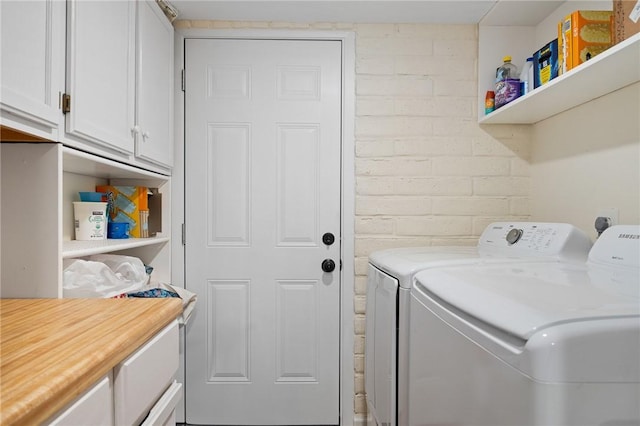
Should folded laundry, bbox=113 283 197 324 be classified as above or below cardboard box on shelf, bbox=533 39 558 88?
below

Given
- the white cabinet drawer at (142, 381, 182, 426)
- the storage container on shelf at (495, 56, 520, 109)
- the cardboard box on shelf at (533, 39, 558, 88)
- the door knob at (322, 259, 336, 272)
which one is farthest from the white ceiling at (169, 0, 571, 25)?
the white cabinet drawer at (142, 381, 182, 426)

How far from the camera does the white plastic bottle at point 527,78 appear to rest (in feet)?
6.11

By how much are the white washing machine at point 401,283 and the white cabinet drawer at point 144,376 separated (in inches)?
29.0

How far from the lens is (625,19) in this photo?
128cm

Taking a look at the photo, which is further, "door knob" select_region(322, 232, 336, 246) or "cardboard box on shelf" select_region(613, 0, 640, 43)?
"door knob" select_region(322, 232, 336, 246)

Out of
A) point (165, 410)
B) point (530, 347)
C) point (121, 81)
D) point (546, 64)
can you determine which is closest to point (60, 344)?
point (165, 410)

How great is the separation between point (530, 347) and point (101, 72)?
1419 millimetres

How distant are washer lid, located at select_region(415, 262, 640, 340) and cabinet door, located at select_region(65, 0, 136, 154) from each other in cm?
113

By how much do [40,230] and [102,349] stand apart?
1.91 feet

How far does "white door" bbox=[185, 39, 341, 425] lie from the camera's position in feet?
6.93

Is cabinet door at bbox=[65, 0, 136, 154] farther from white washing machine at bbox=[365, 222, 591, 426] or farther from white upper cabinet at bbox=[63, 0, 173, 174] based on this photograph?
white washing machine at bbox=[365, 222, 591, 426]

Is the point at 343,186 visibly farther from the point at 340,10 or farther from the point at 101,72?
the point at 101,72

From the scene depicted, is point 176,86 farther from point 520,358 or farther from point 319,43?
point 520,358

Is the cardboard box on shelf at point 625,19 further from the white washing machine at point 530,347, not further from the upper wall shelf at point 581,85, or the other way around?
the white washing machine at point 530,347
